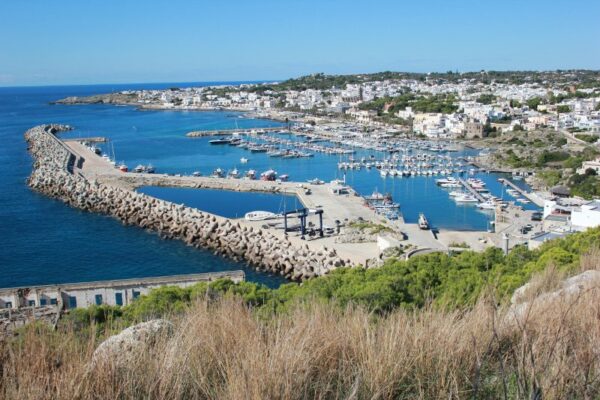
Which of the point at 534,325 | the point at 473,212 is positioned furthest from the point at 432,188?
the point at 534,325

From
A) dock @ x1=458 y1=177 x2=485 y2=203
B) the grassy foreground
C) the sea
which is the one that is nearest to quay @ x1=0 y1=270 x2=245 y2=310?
the sea

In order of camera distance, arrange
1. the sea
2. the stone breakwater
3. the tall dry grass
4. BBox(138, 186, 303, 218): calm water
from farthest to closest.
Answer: BBox(138, 186, 303, 218): calm water < the sea < the stone breakwater < the tall dry grass

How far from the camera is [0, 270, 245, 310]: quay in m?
9.95

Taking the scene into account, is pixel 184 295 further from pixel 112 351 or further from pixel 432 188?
pixel 432 188

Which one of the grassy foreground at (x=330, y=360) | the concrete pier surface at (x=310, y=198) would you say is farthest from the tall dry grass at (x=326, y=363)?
the concrete pier surface at (x=310, y=198)

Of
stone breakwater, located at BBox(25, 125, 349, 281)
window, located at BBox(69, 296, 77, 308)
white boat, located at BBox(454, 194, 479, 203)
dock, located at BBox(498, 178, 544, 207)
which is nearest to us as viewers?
window, located at BBox(69, 296, 77, 308)

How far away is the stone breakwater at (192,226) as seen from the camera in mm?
12898

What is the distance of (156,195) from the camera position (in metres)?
22.2

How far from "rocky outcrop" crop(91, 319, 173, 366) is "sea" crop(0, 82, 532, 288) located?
992 cm

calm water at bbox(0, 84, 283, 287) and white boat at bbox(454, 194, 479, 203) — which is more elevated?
calm water at bbox(0, 84, 283, 287)

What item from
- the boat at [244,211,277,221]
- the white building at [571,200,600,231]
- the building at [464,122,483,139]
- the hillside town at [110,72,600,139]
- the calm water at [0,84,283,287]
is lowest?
the calm water at [0,84,283,287]

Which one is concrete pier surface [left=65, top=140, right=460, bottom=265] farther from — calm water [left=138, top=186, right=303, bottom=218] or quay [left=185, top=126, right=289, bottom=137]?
quay [left=185, top=126, right=289, bottom=137]

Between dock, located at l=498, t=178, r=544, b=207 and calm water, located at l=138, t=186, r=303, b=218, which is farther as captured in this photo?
dock, located at l=498, t=178, r=544, b=207

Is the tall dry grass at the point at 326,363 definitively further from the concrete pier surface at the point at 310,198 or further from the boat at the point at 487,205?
the boat at the point at 487,205
